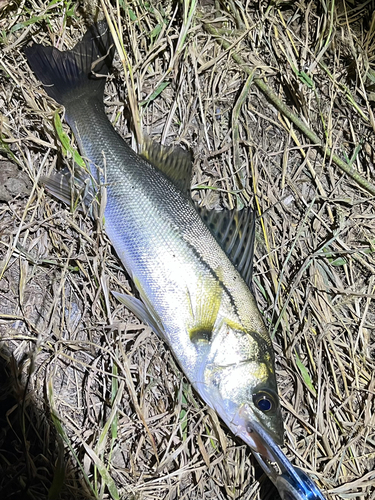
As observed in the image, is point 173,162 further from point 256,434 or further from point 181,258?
point 256,434

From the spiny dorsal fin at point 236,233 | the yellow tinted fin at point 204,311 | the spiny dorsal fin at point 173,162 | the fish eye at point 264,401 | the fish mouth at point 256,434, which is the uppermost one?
the spiny dorsal fin at point 173,162

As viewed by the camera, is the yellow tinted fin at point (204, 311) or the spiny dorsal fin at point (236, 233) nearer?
the yellow tinted fin at point (204, 311)

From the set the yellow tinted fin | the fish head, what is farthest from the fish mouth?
the yellow tinted fin

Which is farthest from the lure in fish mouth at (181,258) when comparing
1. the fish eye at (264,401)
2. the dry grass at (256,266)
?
the dry grass at (256,266)

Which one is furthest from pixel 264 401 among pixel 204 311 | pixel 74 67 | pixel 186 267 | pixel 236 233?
pixel 74 67

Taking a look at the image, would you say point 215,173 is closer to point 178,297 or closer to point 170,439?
point 178,297

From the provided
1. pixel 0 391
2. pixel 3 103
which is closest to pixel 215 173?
pixel 3 103

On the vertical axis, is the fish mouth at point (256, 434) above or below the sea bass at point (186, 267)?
below

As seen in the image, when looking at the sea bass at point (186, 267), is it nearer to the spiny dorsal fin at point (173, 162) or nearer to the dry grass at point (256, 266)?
the spiny dorsal fin at point (173, 162)
